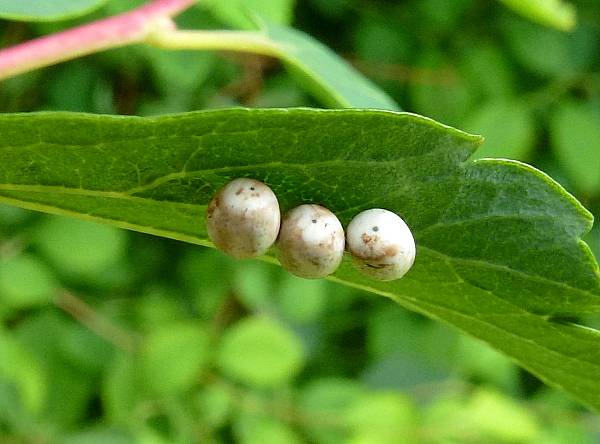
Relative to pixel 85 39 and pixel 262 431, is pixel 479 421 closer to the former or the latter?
pixel 262 431

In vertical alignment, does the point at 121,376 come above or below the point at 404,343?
below

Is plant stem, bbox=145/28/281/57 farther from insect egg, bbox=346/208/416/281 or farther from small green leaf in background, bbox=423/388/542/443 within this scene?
small green leaf in background, bbox=423/388/542/443

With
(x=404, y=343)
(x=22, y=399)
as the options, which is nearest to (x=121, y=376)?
(x=22, y=399)

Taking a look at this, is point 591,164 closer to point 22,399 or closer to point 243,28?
point 243,28

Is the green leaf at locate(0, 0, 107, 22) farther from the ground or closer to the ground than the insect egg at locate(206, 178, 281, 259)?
farther from the ground

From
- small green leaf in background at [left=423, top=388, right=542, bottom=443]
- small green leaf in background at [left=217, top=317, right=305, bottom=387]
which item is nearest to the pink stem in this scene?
small green leaf in background at [left=217, top=317, right=305, bottom=387]

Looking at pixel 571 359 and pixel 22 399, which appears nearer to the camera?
pixel 571 359
